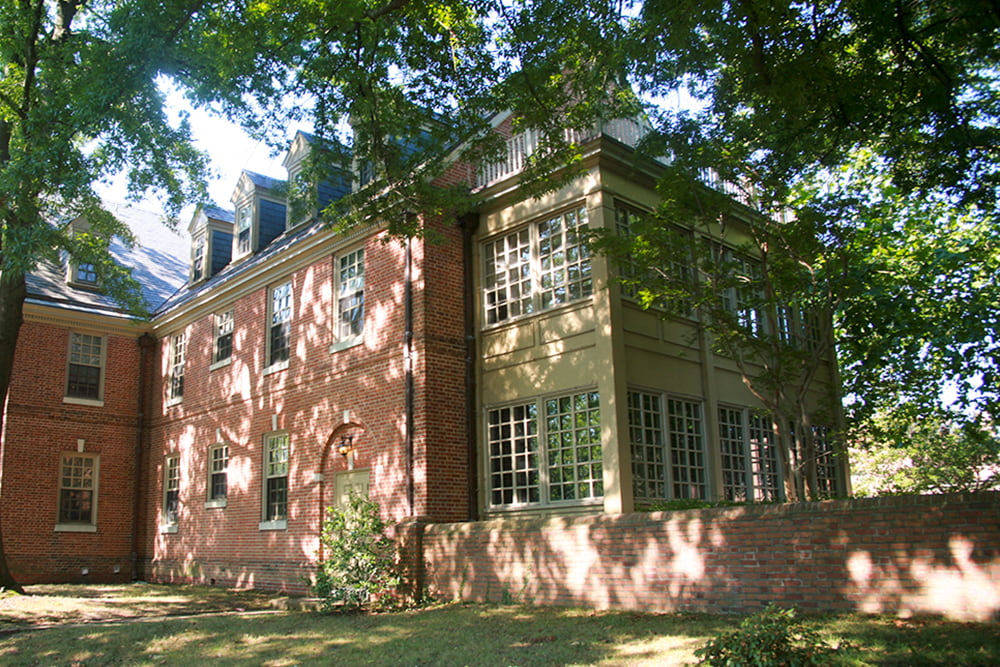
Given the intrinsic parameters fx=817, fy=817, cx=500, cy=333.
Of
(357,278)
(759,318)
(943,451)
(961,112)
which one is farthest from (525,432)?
(943,451)

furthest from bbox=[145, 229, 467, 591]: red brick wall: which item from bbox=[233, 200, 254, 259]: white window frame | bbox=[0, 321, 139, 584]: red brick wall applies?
bbox=[233, 200, 254, 259]: white window frame

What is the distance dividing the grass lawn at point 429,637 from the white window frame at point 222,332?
7445mm

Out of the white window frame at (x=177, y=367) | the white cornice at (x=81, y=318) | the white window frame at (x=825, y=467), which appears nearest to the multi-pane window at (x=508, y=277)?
the white window frame at (x=825, y=467)

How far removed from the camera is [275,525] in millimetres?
16547

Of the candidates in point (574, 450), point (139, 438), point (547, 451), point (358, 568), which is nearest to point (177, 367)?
point (139, 438)

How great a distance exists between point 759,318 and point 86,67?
41.1 ft

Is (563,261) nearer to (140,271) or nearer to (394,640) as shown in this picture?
(394,640)

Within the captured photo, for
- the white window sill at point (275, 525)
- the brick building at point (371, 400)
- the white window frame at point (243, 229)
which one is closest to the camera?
the brick building at point (371, 400)

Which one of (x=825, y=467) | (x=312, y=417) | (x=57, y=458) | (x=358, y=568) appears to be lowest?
(x=358, y=568)

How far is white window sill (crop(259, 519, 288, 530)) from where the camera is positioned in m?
16.3

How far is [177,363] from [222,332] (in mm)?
2856

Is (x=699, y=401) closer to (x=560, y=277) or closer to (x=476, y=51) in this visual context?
(x=560, y=277)

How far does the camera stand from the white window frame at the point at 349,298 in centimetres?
1576

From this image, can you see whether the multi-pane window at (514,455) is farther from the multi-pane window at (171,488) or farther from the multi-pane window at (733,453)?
the multi-pane window at (171,488)
